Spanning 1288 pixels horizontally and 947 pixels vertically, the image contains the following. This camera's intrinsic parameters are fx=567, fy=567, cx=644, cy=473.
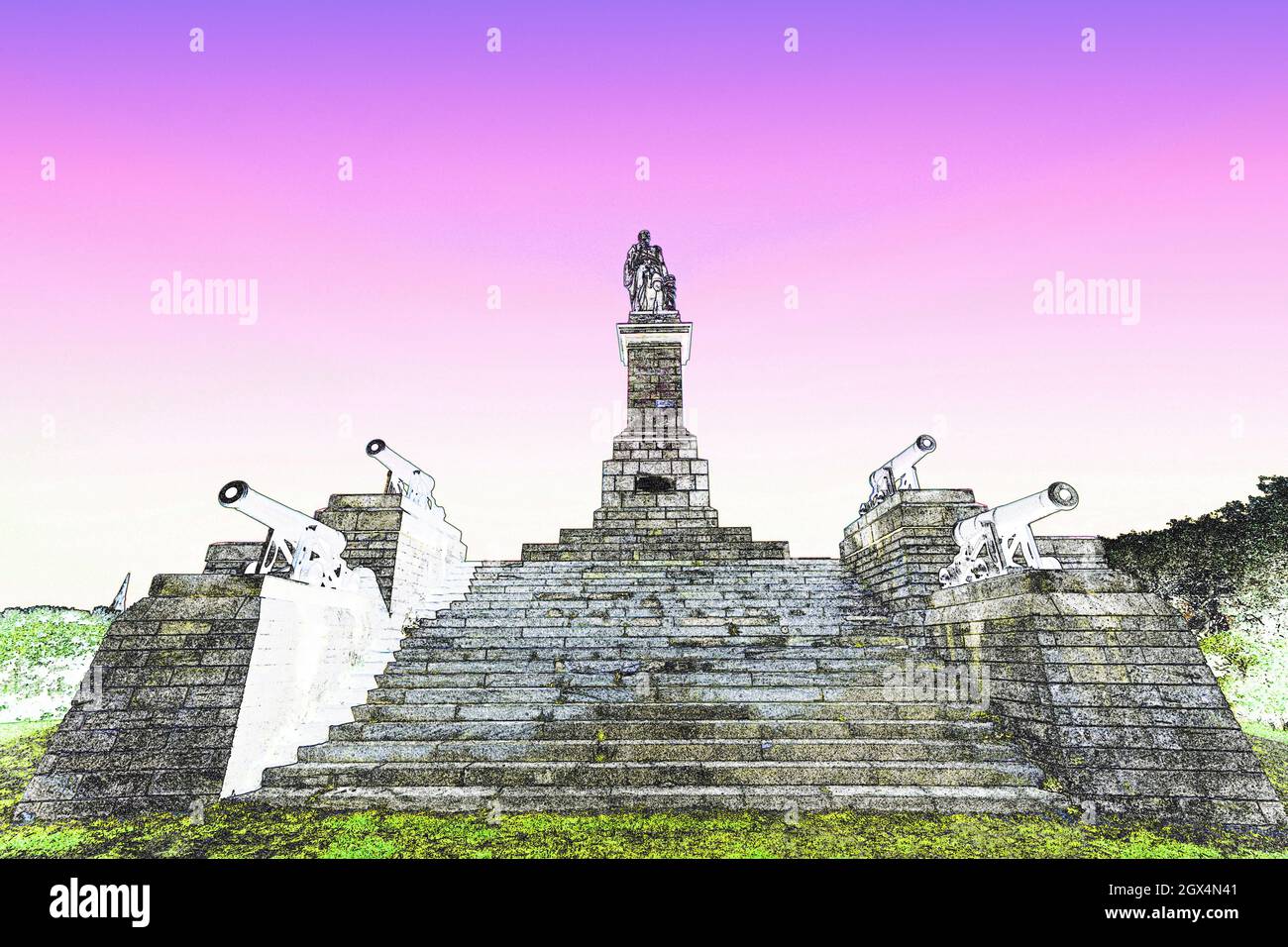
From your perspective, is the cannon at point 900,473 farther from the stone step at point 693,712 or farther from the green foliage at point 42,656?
the green foliage at point 42,656

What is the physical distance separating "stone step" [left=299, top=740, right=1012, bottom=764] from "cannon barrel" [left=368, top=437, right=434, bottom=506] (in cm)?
531

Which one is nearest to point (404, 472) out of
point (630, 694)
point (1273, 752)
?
point (630, 694)

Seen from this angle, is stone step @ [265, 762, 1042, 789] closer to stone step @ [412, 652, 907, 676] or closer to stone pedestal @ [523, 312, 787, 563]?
stone step @ [412, 652, 907, 676]

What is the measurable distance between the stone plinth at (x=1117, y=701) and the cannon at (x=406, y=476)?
368 inches

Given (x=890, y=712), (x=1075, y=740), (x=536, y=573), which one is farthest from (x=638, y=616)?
(x=1075, y=740)

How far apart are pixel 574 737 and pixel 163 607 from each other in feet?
15.6

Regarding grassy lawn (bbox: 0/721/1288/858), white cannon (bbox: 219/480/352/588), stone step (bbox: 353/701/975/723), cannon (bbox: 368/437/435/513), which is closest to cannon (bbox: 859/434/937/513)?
stone step (bbox: 353/701/975/723)

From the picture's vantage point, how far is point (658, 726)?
622 centimetres

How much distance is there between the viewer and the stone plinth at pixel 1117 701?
4.92 m

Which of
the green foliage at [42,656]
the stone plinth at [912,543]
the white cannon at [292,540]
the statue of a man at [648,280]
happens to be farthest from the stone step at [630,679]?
the statue of a man at [648,280]

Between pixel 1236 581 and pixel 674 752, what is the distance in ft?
48.3

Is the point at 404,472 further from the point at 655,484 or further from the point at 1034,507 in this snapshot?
the point at 1034,507

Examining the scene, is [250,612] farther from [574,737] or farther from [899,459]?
[899,459]

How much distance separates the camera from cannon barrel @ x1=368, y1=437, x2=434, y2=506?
394 inches
